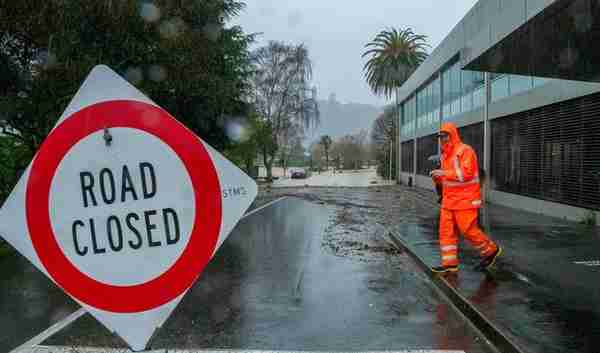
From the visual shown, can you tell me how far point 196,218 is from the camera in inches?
91.0

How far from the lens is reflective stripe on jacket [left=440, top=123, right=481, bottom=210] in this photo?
270 inches

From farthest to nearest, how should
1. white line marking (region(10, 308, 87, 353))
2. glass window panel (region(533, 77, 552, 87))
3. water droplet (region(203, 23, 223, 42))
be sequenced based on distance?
glass window panel (region(533, 77, 552, 87))
water droplet (region(203, 23, 223, 42))
white line marking (region(10, 308, 87, 353))

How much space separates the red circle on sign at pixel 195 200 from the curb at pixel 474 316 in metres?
3.10

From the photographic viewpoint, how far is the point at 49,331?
511 cm

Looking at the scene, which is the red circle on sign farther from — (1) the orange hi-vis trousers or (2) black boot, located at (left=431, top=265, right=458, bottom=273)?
(2) black boot, located at (left=431, top=265, right=458, bottom=273)

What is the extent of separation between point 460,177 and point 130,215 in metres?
5.30

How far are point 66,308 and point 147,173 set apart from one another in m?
4.39

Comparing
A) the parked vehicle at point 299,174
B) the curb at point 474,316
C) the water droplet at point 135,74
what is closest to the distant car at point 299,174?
the parked vehicle at point 299,174

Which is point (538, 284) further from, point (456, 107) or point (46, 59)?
point (456, 107)

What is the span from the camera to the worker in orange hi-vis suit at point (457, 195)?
6879mm

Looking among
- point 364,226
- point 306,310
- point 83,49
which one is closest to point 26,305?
point 306,310

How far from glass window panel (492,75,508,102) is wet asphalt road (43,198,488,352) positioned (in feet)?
40.2

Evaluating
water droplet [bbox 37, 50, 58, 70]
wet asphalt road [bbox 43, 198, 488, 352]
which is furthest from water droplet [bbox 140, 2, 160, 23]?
wet asphalt road [bbox 43, 198, 488, 352]

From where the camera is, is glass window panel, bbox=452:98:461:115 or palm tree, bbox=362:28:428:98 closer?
glass window panel, bbox=452:98:461:115
